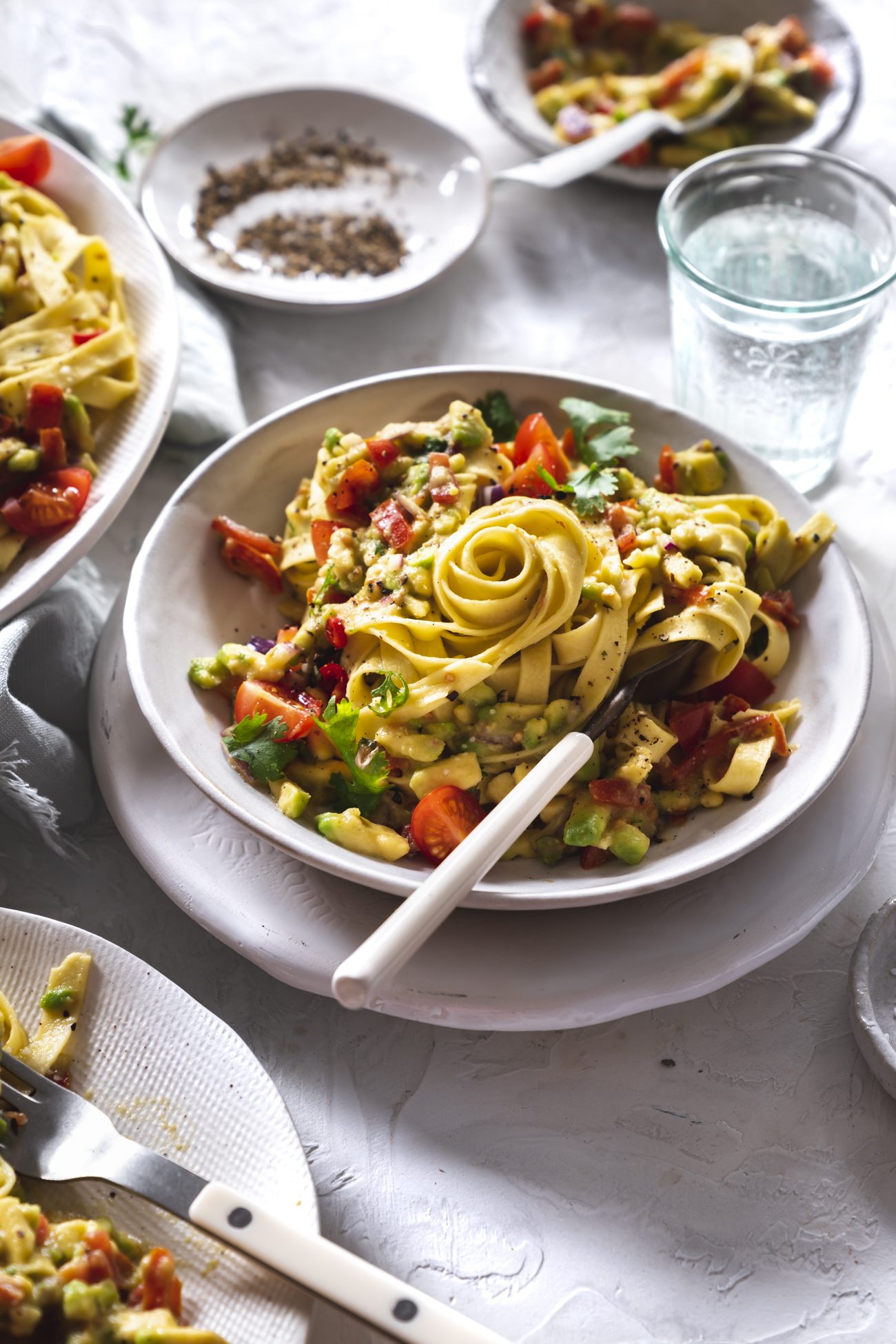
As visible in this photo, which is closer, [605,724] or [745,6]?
[605,724]

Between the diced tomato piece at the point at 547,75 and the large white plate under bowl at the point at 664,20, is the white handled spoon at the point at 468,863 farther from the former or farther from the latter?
the diced tomato piece at the point at 547,75

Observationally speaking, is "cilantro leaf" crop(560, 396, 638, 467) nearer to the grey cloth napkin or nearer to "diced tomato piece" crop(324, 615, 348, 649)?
"diced tomato piece" crop(324, 615, 348, 649)

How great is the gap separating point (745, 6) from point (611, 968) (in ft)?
15.2

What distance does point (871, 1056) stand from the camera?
2.85 m

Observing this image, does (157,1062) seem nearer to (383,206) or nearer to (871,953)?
(871,953)

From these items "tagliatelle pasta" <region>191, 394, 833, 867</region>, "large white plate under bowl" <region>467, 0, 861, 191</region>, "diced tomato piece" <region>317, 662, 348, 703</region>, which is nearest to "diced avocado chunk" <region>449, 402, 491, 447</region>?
"tagliatelle pasta" <region>191, 394, 833, 867</region>

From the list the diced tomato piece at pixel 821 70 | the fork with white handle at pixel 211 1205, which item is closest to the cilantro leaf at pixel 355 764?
the fork with white handle at pixel 211 1205

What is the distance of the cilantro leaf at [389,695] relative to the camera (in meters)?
2.94

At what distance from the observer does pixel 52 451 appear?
3.71m

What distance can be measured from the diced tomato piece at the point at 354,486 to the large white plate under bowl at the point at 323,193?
1.41 m

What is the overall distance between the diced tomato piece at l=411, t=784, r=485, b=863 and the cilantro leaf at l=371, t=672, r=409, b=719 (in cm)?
23

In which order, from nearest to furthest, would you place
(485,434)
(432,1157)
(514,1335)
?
(514,1335) < (432,1157) < (485,434)

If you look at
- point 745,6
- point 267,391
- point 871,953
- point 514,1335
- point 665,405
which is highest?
point 745,6

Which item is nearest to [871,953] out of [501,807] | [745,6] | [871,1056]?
[871,1056]
